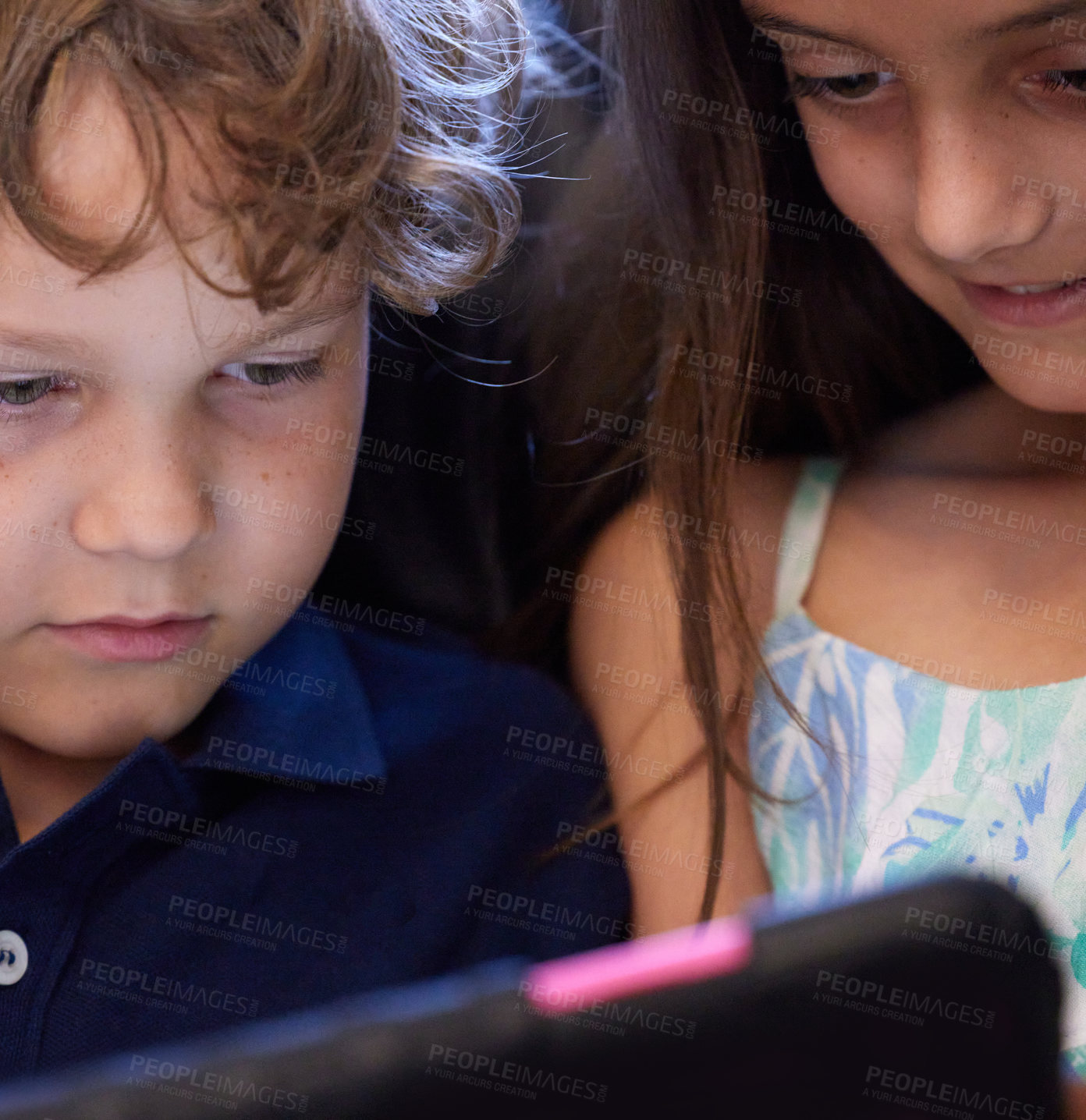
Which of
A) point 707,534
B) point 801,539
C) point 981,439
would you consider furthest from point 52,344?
point 981,439

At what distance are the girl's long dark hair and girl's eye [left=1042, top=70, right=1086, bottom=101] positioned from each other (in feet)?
0.59

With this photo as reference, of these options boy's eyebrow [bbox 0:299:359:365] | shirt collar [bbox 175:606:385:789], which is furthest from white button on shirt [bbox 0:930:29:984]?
boy's eyebrow [bbox 0:299:359:365]

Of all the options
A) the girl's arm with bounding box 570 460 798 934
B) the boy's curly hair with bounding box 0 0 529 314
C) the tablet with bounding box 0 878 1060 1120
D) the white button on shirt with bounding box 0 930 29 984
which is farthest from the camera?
the girl's arm with bounding box 570 460 798 934

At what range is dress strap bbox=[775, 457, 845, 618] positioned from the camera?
118 centimetres

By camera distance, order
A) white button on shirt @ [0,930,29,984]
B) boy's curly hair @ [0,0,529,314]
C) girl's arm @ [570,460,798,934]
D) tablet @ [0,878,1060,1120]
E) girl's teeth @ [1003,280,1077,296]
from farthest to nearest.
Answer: girl's arm @ [570,460,798,934] → girl's teeth @ [1003,280,1077,296] → white button on shirt @ [0,930,29,984] → boy's curly hair @ [0,0,529,314] → tablet @ [0,878,1060,1120]

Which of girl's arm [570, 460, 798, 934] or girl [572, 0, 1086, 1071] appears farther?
girl's arm [570, 460, 798, 934]

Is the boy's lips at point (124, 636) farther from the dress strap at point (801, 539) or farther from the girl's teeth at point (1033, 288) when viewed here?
the girl's teeth at point (1033, 288)

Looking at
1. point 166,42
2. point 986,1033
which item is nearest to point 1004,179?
point 166,42

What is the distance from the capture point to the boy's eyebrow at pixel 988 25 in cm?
80

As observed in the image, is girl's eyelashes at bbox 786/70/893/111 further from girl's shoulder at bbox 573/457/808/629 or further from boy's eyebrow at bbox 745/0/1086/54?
girl's shoulder at bbox 573/457/808/629

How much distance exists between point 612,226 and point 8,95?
598 mm

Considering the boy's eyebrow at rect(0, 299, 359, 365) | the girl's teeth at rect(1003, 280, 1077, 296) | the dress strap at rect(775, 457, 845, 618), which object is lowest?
the dress strap at rect(775, 457, 845, 618)

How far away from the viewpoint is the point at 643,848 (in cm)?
112

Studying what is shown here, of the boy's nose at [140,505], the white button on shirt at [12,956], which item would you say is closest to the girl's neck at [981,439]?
the boy's nose at [140,505]
